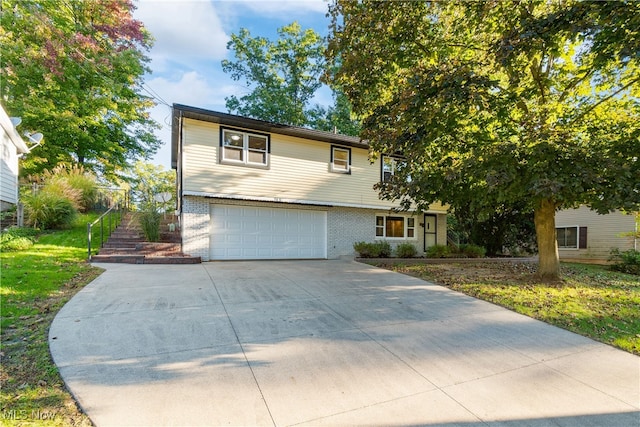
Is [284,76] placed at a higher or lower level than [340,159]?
higher

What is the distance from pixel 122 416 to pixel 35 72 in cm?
1996

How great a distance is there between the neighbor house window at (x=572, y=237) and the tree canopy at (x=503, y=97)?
12.1 m

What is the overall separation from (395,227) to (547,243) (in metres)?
6.87

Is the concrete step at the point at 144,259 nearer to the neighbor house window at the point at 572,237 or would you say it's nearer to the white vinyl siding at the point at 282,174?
the white vinyl siding at the point at 282,174

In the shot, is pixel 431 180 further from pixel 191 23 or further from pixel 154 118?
pixel 154 118

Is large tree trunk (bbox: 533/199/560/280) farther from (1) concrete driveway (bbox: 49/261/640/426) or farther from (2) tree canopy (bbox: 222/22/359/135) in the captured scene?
(2) tree canopy (bbox: 222/22/359/135)

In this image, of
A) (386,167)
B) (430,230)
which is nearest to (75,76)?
(386,167)

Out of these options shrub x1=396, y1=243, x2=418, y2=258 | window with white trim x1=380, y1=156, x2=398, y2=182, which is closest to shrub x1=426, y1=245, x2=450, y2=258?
shrub x1=396, y1=243, x2=418, y2=258

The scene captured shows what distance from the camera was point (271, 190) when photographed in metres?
11.3

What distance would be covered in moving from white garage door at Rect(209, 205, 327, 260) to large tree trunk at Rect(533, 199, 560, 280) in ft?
23.7

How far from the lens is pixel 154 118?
21.0 meters

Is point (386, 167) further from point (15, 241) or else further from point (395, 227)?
point (15, 241)

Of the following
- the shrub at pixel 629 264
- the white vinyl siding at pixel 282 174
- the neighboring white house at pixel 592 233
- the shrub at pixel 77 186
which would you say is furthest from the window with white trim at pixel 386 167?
the shrub at pixel 77 186

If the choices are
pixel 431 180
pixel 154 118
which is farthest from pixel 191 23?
pixel 154 118
